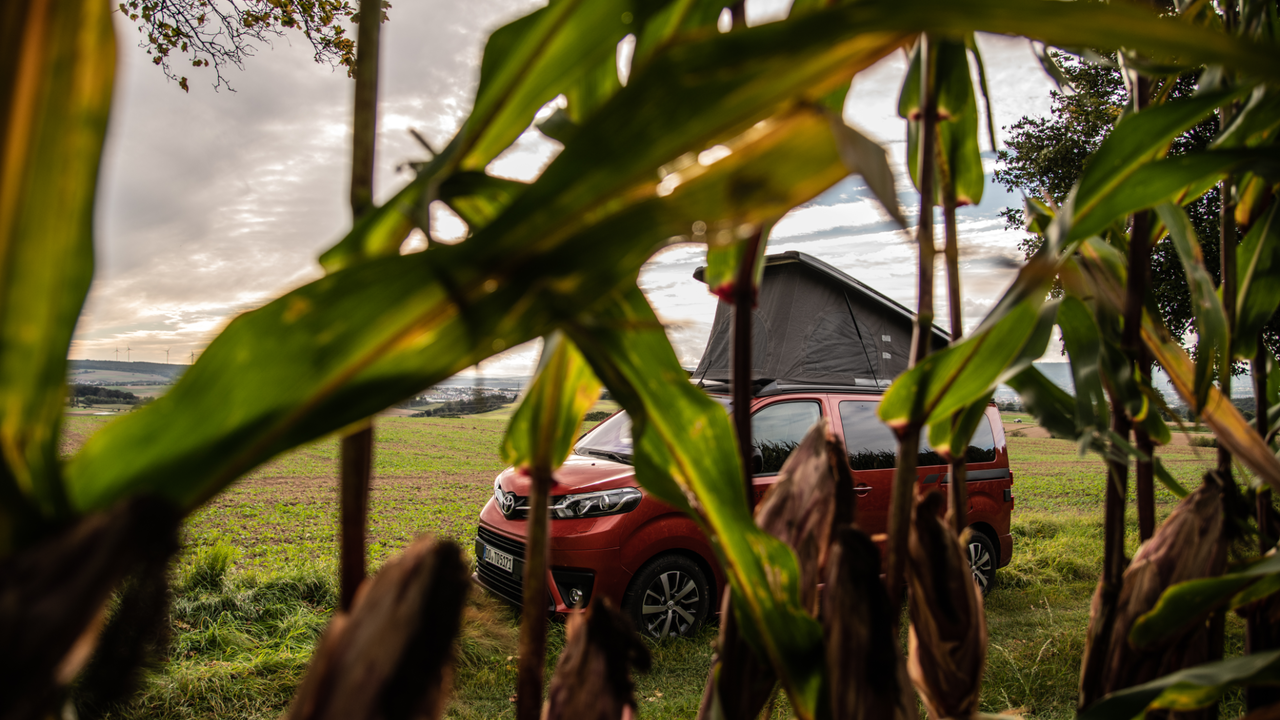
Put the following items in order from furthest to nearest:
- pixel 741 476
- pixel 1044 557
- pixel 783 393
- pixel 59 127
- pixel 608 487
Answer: pixel 1044 557 → pixel 783 393 → pixel 608 487 → pixel 741 476 → pixel 59 127

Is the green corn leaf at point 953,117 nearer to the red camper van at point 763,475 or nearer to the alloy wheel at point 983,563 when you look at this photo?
the red camper van at point 763,475

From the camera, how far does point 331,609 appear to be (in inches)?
159

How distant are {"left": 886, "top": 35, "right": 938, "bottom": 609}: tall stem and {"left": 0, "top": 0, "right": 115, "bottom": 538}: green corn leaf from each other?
428 mm

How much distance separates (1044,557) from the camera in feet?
20.6

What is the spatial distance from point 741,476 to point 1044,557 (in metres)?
7.20

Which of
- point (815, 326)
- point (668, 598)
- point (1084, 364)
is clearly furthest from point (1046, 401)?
point (815, 326)

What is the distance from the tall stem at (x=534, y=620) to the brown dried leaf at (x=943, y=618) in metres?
0.27

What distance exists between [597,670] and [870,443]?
4.72 metres

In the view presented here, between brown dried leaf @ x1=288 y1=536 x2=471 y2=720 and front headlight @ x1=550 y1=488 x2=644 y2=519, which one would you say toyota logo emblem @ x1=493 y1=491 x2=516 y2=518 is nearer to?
front headlight @ x1=550 y1=488 x2=644 y2=519

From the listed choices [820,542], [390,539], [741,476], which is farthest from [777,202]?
[390,539]

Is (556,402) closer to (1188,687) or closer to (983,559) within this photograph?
(1188,687)

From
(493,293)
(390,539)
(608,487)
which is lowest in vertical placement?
(390,539)

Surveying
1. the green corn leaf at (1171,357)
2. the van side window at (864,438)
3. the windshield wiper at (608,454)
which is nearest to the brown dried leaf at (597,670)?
the green corn leaf at (1171,357)

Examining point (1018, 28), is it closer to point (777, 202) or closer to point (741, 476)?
point (777, 202)
